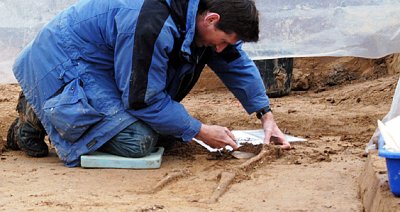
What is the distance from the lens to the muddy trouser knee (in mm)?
3770

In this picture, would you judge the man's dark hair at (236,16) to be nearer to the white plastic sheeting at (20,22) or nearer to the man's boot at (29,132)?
the man's boot at (29,132)

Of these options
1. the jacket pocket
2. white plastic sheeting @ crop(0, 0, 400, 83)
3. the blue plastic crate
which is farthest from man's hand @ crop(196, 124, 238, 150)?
white plastic sheeting @ crop(0, 0, 400, 83)

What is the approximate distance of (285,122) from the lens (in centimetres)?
489

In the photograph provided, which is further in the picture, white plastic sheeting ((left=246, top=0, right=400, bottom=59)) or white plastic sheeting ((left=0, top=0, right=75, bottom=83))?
white plastic sheeting ((left=246, top=0, right=400, bottom=59))

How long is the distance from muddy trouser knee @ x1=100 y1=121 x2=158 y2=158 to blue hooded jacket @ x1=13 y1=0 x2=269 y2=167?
37mm

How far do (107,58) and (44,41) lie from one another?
13.2 inches

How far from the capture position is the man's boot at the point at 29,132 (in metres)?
4.00

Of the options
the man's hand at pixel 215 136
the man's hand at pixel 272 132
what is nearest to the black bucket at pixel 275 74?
the man's hand at pixel 272 132

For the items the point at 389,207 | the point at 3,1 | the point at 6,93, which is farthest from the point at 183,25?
the point at 6,93

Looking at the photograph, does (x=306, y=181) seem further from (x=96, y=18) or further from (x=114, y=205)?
(x=96, y=18)

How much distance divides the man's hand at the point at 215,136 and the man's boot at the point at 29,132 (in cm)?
85

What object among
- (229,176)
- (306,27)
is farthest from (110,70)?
(306,27)

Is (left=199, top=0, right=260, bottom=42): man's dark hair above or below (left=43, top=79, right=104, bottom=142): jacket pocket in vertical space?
above

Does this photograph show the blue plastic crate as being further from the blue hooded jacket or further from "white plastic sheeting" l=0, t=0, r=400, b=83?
"white plastic sheeting" l=0, t=0, r=400, b=83
